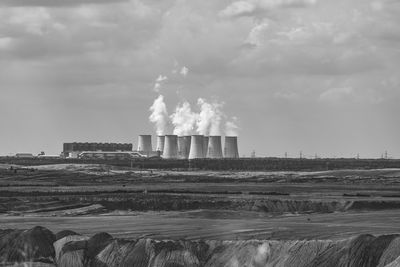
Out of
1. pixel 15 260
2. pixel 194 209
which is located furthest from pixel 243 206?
pixel 15 260

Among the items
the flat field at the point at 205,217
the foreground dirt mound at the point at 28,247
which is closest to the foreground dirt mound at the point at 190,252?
the foreground dirt mound at the point at 28,247

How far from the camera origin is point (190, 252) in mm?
30969

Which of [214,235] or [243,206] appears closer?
[214,235]

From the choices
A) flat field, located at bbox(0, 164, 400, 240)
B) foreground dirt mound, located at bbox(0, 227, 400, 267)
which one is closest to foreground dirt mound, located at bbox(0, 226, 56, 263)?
foreground dirt mound, located at bbox(0, 227, 400, 267)

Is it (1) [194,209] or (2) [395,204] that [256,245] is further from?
(2) [395,204]

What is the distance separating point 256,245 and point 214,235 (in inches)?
353

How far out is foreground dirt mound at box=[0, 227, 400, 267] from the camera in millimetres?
29047

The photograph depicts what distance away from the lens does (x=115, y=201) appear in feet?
217

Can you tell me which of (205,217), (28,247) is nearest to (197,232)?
(28,247)

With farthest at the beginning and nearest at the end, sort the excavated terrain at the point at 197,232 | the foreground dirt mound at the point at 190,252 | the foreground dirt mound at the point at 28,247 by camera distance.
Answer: the foreground dirt mound at the point at 28,247 < the excavated terrain at the point at 197,232 < the foreground dirt mound at the point at 190,252

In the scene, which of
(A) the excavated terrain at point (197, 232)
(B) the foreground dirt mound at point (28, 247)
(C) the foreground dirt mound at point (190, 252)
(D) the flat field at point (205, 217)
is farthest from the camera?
(D) the flat field at point (205, 217)

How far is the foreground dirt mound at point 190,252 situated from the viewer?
2905cm

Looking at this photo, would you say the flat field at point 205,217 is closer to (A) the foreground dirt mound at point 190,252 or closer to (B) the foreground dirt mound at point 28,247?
(B) the foreground dirt mound at point 28,247

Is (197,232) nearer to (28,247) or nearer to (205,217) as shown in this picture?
(28,247)
